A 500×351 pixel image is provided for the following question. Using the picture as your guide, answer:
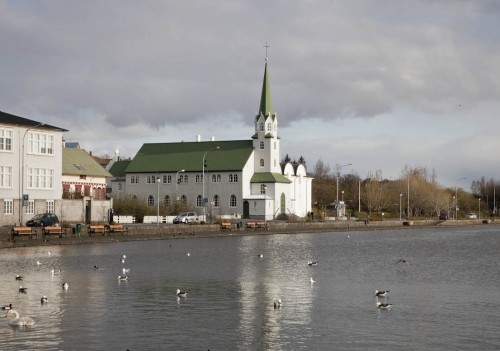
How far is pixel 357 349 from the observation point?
2269 cm

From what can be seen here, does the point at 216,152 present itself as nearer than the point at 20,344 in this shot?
No

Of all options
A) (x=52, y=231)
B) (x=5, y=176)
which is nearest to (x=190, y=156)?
(x=5, y=176)

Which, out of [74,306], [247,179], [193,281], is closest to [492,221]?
[247,179]

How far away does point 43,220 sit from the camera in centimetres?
7669

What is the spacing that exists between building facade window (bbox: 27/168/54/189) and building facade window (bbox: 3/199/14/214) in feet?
11.6

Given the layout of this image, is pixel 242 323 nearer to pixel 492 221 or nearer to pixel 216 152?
pixel 216 152

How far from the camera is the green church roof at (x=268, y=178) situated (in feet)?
405

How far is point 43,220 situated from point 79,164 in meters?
29.5

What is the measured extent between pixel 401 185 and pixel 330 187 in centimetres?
1959

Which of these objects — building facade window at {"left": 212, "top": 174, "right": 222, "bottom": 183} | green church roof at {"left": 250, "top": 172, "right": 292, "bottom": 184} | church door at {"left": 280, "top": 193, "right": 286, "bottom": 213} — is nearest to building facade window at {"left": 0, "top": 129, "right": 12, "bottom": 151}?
building facade window at {"left": 212, "top": 174, "right": 222, "bottom": 183}

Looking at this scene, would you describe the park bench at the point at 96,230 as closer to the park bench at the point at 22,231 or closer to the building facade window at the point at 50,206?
the park bench at the point at 22,231

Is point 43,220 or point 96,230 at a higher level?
point 43,220

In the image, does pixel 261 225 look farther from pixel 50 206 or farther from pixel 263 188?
pixel 50 206

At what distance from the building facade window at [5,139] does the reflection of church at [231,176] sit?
43957mm
